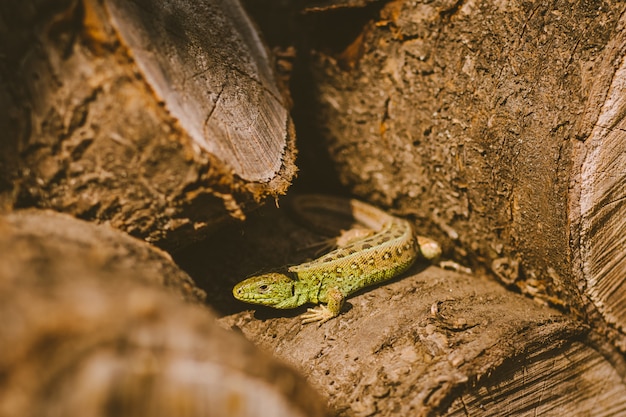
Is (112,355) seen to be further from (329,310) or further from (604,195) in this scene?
(604,195)

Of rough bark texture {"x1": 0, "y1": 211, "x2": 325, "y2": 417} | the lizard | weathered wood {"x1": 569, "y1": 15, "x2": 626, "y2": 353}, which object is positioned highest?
weathered wood {"x1": 569, "y1": 15, "x2": 626, "y2": 353}

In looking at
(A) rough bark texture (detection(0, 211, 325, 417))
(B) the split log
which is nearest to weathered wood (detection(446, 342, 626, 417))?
(B) the split log

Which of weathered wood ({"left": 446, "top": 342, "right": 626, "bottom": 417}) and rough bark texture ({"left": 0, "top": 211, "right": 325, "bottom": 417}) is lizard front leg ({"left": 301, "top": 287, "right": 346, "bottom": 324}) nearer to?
weathered wood ({"left": 446, "top": 342, "right": 626, "bottom": 417})

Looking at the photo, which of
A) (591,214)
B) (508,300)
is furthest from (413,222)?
(591,214)

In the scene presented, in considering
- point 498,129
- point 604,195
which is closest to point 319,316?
point 498,129

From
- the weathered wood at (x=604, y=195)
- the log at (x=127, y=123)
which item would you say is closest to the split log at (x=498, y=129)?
the weathered wood at (x=604, y=195)

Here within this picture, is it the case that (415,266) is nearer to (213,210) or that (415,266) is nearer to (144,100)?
(213,210)
